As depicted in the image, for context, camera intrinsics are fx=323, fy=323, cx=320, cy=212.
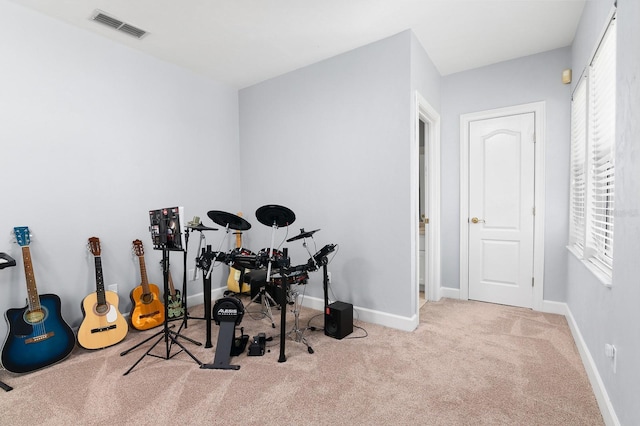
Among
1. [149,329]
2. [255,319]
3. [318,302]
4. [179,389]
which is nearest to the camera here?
[179,389]

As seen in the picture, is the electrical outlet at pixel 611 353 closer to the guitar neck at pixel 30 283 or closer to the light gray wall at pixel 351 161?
the light gray wall at pixel 351 161

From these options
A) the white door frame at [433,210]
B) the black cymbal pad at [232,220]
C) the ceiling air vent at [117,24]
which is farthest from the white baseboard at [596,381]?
the ceiling air vent at [117,24]

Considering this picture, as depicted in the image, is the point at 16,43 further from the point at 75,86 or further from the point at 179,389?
the point at 179,389

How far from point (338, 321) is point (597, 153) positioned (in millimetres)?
2413

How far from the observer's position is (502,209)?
378cm

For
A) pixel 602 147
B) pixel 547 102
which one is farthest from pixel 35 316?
pixel 547 102

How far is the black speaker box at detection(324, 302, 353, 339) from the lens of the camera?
2910 mm

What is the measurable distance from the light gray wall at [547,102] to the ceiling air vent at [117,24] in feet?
11.5

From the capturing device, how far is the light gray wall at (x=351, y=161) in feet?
10.2

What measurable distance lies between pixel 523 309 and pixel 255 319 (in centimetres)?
299

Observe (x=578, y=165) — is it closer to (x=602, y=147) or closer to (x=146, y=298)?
(x=602, y=147)

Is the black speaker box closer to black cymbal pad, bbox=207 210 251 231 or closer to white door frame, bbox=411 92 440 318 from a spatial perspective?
black cymbal pad, bbox=207 210 251 231

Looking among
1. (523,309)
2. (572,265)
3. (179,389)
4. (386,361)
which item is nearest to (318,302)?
(386,361)

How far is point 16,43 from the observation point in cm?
260
